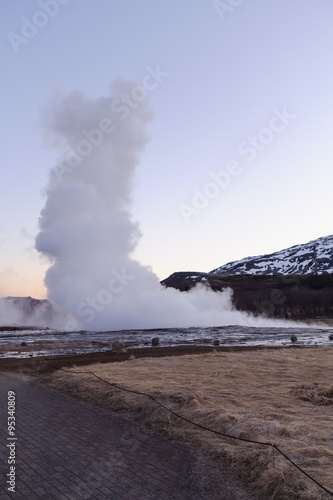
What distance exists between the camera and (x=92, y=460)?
835 cm

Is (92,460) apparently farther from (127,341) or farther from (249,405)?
(127,341)

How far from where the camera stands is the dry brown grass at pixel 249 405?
742cm

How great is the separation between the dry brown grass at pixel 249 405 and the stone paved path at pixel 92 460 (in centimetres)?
99

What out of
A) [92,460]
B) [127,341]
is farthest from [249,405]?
[127,341]

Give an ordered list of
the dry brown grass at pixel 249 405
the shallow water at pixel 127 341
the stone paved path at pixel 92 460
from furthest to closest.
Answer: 1. the shallow water at pixel 127 341
2. the dry brown grass at pixel 249 405
3. the stone paved path at pixel 92 460

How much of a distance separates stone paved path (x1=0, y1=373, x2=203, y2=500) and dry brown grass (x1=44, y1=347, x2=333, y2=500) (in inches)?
38.8

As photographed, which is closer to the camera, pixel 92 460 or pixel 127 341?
pixel 92 460

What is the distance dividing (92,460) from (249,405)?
5.70m

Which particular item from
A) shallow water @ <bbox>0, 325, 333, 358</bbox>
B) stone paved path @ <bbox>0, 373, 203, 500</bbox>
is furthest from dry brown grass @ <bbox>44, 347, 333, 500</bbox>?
shallow water @ <bbox>0, 325, 333, 358</bbox>

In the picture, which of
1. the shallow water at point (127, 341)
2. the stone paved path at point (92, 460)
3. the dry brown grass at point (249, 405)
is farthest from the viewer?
the shallow water at point (127, 341)

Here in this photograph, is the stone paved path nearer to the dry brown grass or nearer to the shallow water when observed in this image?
the dry brown grass

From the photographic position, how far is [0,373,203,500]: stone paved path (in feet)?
22.7

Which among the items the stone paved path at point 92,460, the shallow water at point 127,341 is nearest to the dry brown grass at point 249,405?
the stone paved path at point 92,460

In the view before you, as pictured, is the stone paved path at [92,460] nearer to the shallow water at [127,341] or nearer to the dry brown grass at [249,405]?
the dry brown grass at [249,405]
